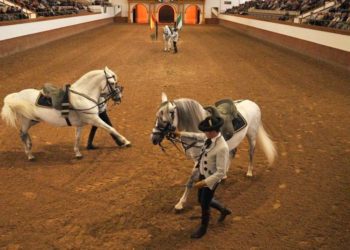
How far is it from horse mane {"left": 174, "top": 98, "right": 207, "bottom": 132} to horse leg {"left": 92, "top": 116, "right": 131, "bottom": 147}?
2.47 m

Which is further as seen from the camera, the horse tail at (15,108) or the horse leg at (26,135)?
the horse leg at (26,135)

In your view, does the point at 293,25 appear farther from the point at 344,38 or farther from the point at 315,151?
the point at 315,151

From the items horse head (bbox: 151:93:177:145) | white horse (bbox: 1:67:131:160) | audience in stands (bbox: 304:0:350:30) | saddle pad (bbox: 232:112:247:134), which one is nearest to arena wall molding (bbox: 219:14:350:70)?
audience in stands (bbox: 304:0:350:30)

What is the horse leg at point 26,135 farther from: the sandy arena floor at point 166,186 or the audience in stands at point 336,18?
the audience in stands at point 336,18

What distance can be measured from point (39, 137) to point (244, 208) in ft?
15.7

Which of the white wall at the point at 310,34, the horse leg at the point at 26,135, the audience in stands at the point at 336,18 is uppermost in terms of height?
the audience in stands at the point at 336,18

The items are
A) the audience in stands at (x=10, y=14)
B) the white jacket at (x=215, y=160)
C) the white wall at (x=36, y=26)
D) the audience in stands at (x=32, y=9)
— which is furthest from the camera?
the audience in stands at (x=32, y=9)

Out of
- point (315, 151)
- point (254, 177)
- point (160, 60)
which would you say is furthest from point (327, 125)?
point (160, 60)

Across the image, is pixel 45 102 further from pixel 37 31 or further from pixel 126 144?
pixel 37 31

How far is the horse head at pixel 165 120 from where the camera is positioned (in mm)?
4297

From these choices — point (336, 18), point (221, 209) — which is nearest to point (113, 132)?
point (221, 209)

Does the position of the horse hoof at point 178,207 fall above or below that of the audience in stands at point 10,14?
below

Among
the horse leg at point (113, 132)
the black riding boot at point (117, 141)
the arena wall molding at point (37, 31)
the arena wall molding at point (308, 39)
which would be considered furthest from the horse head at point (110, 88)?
the arena wall molding at point (37, 31)

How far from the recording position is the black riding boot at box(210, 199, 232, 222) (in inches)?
179
